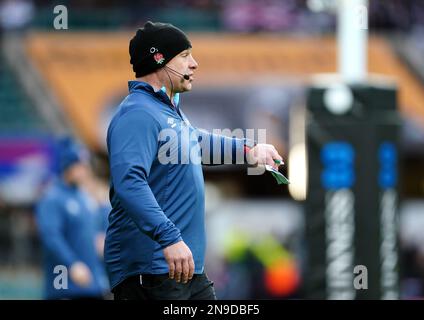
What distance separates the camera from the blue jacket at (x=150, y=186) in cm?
526

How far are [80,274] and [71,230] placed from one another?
1.77 feet

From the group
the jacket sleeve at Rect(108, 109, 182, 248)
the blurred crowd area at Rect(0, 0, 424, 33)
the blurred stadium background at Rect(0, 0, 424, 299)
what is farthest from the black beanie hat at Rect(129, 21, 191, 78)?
the blurred crowd area at Rect(0, 0, 424, 33)

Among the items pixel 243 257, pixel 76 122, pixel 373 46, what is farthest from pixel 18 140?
pixel 373 46

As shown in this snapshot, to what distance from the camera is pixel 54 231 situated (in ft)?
32.4

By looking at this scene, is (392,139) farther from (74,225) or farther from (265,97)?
(265,97)

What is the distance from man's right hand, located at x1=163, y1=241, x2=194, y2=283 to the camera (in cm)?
521

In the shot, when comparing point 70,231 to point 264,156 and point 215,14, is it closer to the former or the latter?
point 264,156

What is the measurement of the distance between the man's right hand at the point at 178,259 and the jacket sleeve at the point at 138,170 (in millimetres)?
27

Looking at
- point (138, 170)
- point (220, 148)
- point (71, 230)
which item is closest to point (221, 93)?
point (71, 230)

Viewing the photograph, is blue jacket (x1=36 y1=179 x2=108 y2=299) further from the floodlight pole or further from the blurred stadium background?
the blurred stadium background

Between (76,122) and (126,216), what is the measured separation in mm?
18359

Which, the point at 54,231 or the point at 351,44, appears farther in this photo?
the point at 351,44

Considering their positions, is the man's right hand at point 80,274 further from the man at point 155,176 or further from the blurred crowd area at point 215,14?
the blurred crowd area at point 215,14

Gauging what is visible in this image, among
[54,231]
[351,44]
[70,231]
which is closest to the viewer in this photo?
[54,231]
